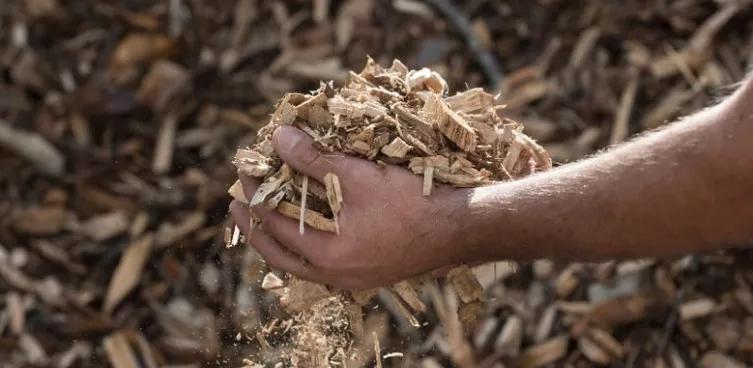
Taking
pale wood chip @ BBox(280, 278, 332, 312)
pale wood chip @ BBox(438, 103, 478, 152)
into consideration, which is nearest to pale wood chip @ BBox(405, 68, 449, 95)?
pale wood chip @ BBox(438, 103, 478, 152)

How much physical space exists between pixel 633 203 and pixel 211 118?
2.61 m

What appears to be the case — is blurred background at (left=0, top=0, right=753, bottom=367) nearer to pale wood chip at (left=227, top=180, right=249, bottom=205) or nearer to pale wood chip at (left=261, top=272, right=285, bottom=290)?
pale wood chip at (left=261, top=272, right=285, bottom=290)

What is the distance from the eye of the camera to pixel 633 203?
180 centimetres

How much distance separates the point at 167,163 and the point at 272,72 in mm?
588

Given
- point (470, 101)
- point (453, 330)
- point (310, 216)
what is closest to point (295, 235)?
point (310, 216)

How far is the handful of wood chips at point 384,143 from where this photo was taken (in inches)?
73.9

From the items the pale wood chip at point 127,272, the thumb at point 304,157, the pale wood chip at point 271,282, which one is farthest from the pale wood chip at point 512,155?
the pale wood chip at point 127,272

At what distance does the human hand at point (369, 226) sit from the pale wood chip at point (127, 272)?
80.3 inches

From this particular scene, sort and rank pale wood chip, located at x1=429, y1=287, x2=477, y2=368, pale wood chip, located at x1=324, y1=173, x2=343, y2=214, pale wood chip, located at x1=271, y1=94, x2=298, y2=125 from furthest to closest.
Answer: pale wood chip, located at x1=429, y1=287, x2=477, y2=368 < pale wood chip, located at x1=271, y1=94, x2=298, y2=125 < pale wood chip, located at x1=324, y1=173, x2=343, y2=214

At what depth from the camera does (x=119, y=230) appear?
3943mm

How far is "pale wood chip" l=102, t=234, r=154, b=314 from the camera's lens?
→ 376 centimetres

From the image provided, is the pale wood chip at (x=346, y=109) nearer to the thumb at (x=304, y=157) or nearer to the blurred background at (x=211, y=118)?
the thumb at (x=304, y=157)

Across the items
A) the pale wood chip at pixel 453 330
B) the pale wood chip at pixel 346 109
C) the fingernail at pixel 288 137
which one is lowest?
the pale wood chip at pixel 453 330

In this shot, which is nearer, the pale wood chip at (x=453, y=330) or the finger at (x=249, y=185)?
the finger at (x=249, y=185)
